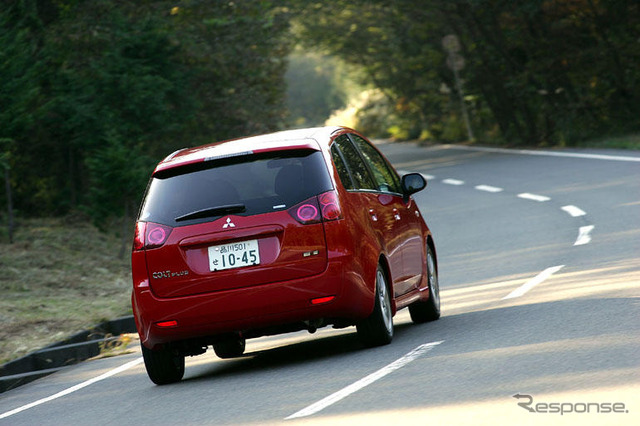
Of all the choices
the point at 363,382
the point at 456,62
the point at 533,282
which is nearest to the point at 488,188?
the point at 533,282

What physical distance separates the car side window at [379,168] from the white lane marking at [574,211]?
344 inches

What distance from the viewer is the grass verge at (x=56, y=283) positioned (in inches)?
495

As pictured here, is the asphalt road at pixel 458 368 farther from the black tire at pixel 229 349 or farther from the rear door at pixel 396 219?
the rear door at pixel 396 219

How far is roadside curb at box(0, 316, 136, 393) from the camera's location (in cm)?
1059

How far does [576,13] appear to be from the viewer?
38.6m

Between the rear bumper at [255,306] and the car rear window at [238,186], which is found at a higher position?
the car rear window at [238,186]

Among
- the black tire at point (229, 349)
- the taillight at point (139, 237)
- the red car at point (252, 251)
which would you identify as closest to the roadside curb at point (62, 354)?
the black tire at point (229, 349)

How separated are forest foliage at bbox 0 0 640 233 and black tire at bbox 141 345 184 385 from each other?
7594 millimetres

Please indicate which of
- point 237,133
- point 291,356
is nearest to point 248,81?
point 237,133

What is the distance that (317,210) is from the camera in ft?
27.8

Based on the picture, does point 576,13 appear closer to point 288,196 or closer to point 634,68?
point 634,68

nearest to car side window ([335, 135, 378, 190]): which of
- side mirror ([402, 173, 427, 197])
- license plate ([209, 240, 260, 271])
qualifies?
side mirror ([402, 173, 427, 197])

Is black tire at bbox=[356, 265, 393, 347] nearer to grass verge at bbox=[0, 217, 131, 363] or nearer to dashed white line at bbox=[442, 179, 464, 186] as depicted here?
grass verge at bbox=[0, 217, 131, 363]

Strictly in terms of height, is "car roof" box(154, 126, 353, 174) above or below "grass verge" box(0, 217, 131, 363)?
above
